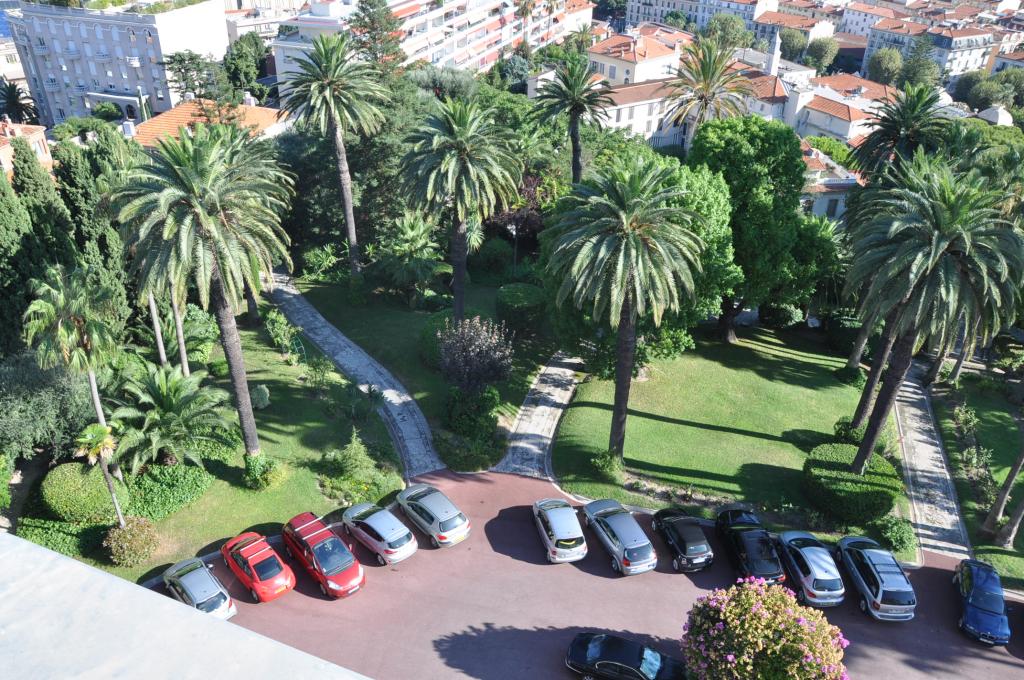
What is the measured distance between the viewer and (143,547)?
24188 millimetres

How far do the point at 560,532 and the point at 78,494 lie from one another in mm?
17792

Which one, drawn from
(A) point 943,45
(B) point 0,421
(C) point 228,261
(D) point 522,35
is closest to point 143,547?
(B) point 0,421

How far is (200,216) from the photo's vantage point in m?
23.1

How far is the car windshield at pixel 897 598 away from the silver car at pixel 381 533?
54.5ft

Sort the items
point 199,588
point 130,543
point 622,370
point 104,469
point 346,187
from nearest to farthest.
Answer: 1. point 199,588
2. point 104,469
3. point 130,543
4. point 622,370
5. point 346,187

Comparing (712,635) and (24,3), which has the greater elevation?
(24,3)

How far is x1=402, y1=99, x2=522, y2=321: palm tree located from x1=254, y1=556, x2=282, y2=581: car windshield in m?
18.1

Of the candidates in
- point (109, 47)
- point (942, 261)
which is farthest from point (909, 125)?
point (109, 47)

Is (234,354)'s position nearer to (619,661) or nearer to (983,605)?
(619,661)

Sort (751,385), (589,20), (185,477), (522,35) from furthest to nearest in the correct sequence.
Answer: (589,20) < (522,35) < (751,385) < (185,477)

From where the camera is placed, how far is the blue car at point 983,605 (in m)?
22.7

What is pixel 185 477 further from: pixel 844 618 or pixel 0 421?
pixel 844 618

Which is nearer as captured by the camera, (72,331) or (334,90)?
(72,331)

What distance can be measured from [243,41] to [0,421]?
8509cm
